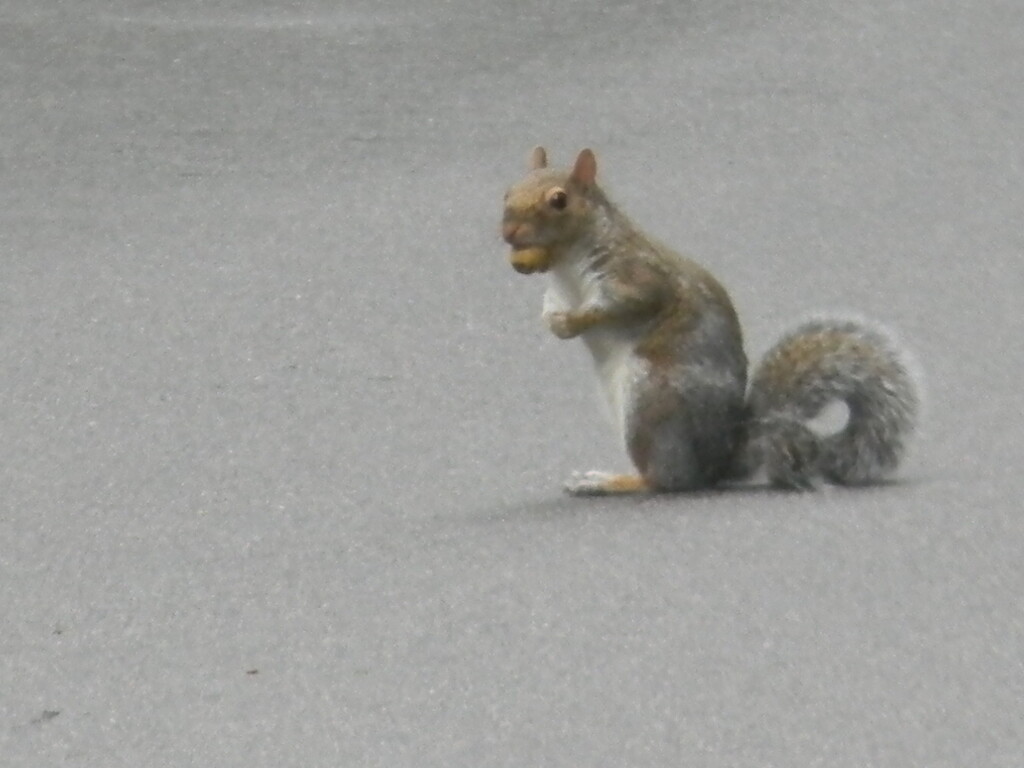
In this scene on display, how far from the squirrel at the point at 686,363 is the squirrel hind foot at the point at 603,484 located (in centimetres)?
4

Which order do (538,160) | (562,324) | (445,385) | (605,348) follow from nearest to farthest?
(562,324) → (605,348) → (538,160) → (445,385)

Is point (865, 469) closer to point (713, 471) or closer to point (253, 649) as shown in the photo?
point (713, 471)

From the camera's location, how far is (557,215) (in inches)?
205

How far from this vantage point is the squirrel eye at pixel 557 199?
17.0ft

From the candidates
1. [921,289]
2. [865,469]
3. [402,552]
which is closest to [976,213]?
[921,289]

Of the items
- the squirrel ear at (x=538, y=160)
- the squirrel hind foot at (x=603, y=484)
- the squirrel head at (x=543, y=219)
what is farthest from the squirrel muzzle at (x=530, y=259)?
the squirrel hind foot at (x=603, y=484)

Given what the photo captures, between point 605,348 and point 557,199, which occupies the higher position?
point 557,199

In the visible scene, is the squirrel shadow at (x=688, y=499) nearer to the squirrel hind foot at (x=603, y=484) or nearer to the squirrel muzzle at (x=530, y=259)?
the squirrel hind foot at (x=603, y=484)

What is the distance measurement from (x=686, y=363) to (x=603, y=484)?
1.23 ft

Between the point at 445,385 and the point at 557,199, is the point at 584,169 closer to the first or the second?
the point at 557,199

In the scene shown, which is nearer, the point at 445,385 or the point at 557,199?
the point at 557,199

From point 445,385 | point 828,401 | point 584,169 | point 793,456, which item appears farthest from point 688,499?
point 445,385

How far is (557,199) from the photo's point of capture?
5.20 m

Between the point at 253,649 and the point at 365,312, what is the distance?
305 cm
